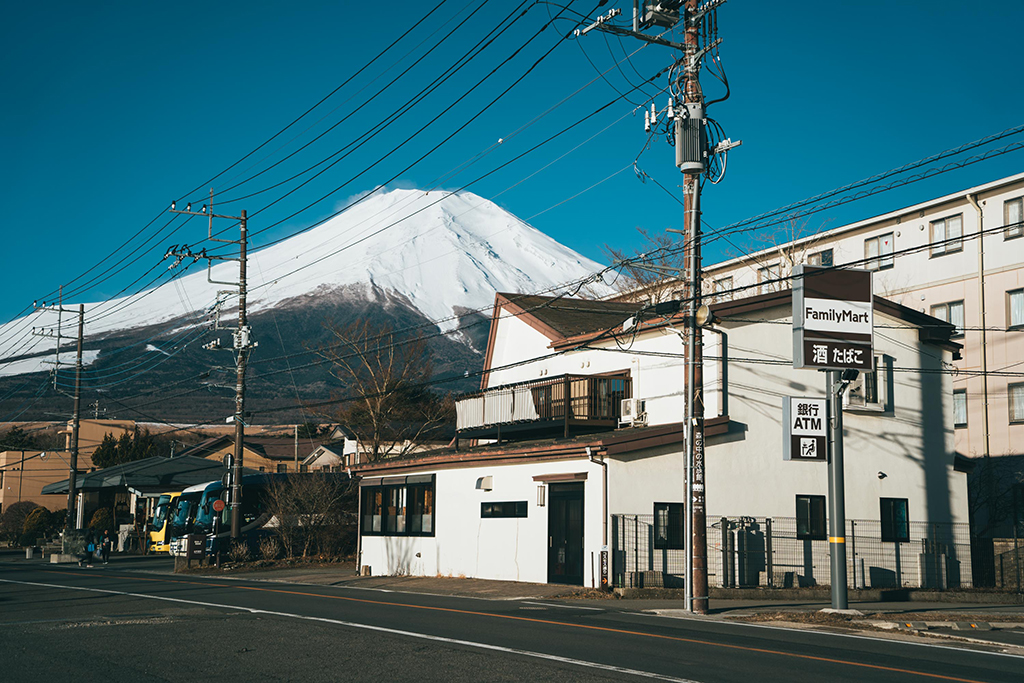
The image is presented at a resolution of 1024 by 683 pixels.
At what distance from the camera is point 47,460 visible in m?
80.2

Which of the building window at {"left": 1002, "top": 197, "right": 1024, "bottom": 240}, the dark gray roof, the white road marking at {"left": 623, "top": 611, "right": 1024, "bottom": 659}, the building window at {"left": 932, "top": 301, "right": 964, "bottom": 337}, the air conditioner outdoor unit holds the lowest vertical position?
the white road marking at {"left": 623, "top": 611, "right": 1024, "bottom": 659}

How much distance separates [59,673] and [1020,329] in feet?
125

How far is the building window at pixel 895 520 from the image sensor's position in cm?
2817

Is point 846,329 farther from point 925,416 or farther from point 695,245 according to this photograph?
point 925,416

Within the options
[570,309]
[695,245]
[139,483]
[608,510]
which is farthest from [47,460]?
[695,245]

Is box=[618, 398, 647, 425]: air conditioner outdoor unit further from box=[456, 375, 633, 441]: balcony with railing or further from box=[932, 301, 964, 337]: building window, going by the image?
box=[932, 301, 964, 337]: building window

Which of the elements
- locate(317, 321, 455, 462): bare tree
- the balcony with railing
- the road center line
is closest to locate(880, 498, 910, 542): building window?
the balcony with railing

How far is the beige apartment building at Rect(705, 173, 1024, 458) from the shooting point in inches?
1535

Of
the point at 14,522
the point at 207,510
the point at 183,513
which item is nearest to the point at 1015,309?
the point at 207,510

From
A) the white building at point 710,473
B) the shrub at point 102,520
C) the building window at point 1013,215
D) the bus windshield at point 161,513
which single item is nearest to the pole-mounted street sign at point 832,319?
the white building at point 710,473

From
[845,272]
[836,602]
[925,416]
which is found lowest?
[836,602]

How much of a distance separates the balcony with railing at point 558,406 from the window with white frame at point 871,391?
648 cm

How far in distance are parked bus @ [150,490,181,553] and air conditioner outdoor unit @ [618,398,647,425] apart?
31.8 m

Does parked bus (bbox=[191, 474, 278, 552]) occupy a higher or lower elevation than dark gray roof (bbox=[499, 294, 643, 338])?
lower
